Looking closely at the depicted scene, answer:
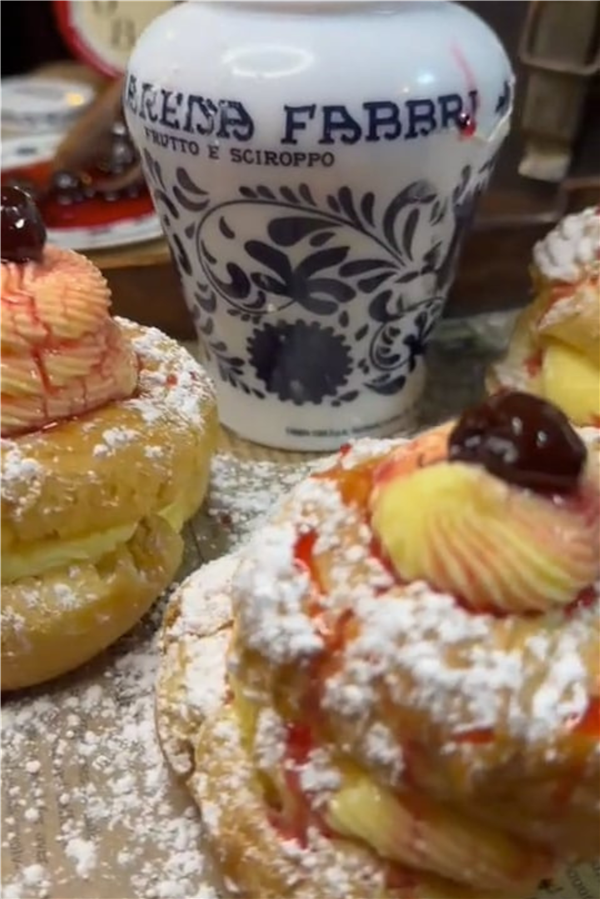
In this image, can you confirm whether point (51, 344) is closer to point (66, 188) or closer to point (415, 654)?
point (415, 654)

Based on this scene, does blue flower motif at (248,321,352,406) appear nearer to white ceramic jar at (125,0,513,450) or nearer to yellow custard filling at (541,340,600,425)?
white ceramic jar at (125,0,513,450)

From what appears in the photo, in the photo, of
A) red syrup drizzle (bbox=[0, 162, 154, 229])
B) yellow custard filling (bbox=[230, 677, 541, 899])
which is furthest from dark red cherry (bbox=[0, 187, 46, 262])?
red syrup drizzle (bbox=[0, 162, 154, 229])

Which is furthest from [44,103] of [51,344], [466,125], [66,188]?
[51,344]

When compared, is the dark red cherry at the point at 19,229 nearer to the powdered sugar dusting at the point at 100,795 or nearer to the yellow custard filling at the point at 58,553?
the yellow custard filling at the point at 58,553

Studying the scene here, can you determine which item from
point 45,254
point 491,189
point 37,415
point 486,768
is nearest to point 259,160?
point 45,254

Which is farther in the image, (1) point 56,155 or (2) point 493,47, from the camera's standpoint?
(1) point 56,155

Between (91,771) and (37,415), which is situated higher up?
(37,415)

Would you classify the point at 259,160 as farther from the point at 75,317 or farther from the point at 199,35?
the point at 75,317
